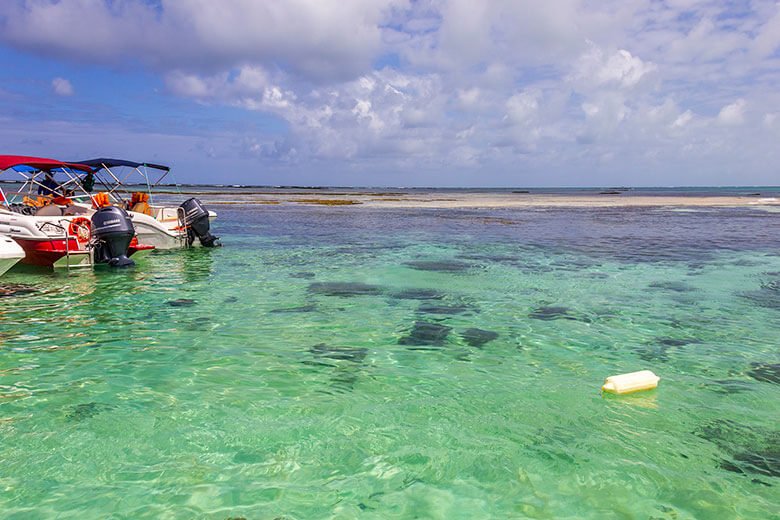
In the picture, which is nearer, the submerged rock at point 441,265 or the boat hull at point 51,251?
the boat hull at point 51,251

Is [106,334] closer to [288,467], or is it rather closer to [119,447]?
[119,447]

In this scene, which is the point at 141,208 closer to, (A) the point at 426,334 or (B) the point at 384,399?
(A) the point at 426,334

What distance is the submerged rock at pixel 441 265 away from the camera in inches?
732

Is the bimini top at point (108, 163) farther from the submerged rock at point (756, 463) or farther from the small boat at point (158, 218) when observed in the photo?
the submerged rock at point (756, 463)

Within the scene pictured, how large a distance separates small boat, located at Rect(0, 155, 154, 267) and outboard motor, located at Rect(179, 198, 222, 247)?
362 centimetres

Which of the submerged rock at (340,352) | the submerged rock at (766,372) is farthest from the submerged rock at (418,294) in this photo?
the submerged rock at (766,372)

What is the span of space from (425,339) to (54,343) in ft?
22.7

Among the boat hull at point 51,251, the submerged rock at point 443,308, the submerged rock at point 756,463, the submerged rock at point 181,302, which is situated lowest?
the submerged rock at point 756,463

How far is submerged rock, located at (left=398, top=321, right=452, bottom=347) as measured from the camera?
10.1 metres

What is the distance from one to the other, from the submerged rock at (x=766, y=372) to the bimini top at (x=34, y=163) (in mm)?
21151

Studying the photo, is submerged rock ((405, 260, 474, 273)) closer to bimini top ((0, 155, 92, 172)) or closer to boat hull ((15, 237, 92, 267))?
boat hull ((15, 237, 92, 267))

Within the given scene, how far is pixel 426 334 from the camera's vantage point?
10.6m

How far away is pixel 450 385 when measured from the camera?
7988 mm

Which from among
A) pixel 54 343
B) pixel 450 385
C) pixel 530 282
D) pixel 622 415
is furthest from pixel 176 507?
pixel 530 282
